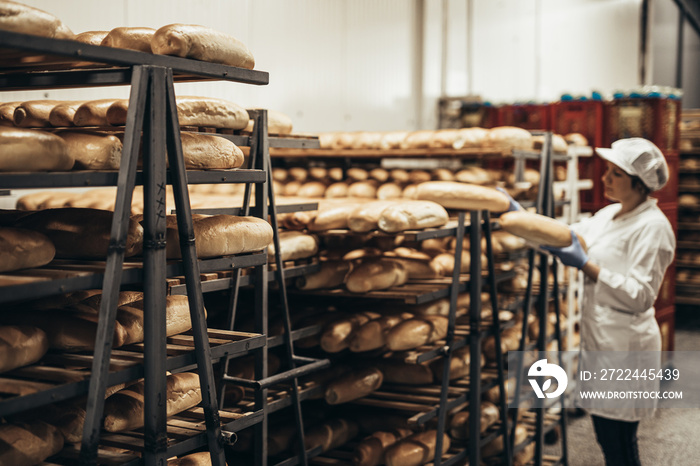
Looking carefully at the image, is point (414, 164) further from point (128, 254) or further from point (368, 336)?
point (128, 254)

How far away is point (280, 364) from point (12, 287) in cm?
210

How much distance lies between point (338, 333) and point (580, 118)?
12.0 ft

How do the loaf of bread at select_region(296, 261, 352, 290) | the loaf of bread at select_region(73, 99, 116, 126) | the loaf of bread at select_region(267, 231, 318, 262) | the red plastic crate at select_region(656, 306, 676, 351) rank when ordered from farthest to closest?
Answer: the red plastic crate at select_region(656, 306, 676, 351), the loaf of bread at select_region(296, 261, 352, 290), the loaf of bread at select_region(267, 231, 318, 262), the loaf of bread at select_region(73, 99, 116, 126)

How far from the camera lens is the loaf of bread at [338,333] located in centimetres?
Answer: 346

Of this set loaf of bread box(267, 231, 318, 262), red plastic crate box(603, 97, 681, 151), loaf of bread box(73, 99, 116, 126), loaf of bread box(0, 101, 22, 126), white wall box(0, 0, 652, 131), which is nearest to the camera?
loaf of bread box(73, 99, 116, 126)

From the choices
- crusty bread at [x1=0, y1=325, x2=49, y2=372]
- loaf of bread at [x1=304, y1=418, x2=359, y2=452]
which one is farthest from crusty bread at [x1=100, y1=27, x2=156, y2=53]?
loaf of bread at [x1=304, y1=418, x2=359, y2=452]

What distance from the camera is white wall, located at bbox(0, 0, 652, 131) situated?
4.11 m

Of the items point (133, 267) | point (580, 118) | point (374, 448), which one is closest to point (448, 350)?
point (374, 448)

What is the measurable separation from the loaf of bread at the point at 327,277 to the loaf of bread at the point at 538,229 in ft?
2.63

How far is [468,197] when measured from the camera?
350 cm

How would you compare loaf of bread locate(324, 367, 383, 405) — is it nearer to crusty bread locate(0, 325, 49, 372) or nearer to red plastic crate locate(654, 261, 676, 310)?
crusty bread locate(0, 325, 49, 372)

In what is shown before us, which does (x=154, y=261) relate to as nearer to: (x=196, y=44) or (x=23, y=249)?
(x=23, y=249)

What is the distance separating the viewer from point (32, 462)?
5.74 ft

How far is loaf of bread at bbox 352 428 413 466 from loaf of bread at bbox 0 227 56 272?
Answer: 6.78 ft
